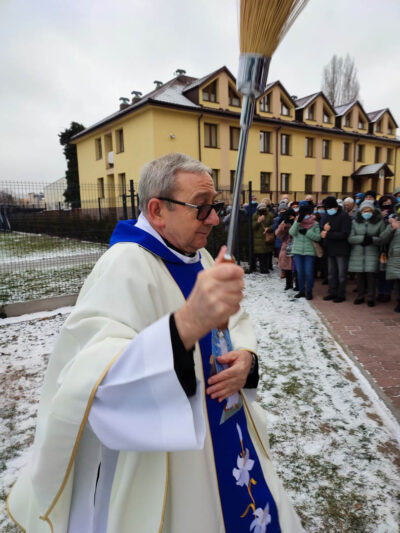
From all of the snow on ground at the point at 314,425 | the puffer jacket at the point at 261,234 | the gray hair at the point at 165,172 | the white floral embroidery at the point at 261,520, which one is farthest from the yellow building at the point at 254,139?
the white floral embroidery at the point at 261,520

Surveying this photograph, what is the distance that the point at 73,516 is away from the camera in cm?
129

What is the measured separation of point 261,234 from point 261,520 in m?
8.33

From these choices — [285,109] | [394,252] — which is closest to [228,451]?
[394,252]

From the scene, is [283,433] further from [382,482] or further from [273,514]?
[273,514]

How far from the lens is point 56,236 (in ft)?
40.9

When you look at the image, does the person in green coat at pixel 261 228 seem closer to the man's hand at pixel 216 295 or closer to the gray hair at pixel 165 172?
the gray hair at pixel 165 172

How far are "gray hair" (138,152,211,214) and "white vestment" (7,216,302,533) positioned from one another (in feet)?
0.55

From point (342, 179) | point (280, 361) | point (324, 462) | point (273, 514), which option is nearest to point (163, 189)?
point (273, 514)

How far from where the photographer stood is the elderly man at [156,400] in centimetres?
92

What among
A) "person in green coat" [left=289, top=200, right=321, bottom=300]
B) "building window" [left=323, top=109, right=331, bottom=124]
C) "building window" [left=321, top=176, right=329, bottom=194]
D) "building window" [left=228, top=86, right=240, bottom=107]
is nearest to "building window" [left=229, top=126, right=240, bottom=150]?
"building window" [left=228, top=86, right=240, bottom=107]

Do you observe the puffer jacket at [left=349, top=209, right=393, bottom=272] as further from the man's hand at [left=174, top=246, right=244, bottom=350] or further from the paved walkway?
the man's hand at [left=174, top=246, right=244, bottom=350]

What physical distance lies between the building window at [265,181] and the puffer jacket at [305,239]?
18.6 metres

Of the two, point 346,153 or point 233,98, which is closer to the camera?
point 233,98

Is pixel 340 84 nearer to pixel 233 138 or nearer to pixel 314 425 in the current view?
pixel 233 138
